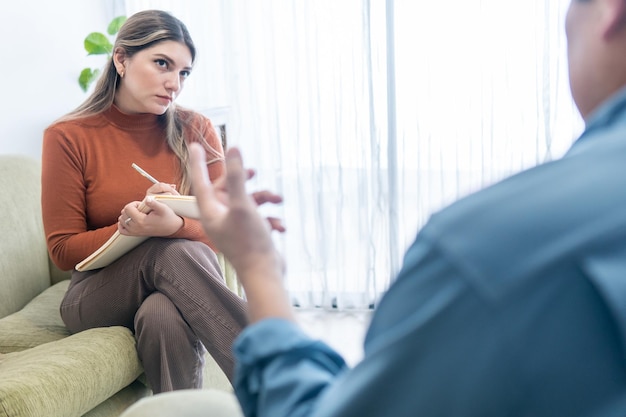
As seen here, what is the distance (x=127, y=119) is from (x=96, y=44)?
3.54ft

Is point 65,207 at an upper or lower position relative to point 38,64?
lower

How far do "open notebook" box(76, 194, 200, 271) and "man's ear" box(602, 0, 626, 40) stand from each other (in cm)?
149

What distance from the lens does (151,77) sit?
2322mm

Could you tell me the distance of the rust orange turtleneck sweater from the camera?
2.21m

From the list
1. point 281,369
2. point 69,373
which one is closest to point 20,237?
point 69,373

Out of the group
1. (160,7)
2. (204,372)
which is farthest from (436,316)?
(160,7)

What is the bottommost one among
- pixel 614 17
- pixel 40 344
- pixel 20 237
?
pixel 40 344

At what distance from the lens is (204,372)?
86.4 inches

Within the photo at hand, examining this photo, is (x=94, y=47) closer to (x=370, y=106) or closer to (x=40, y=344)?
(x=370, y=106)

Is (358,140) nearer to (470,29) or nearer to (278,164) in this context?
(278,164)

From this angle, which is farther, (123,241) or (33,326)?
(33,326)

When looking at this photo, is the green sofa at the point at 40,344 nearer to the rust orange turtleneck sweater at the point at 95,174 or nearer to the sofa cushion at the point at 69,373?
the sofa cushion at the point at 69,373

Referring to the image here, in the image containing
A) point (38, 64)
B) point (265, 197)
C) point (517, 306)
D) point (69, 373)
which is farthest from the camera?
point (38, 64)

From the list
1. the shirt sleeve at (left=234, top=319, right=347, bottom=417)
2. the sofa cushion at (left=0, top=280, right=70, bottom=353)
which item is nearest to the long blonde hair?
the sofa cushion at (left=0, top=280, right=70, bottom=353)
